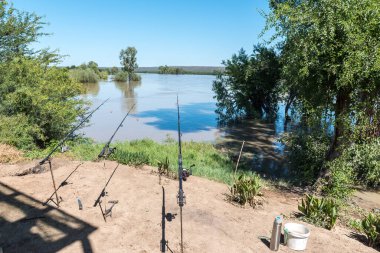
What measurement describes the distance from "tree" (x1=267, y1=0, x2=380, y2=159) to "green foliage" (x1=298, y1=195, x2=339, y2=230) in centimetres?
374

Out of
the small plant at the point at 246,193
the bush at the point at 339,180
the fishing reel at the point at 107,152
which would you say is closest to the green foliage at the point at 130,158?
the fishing reel at the point at 107,152

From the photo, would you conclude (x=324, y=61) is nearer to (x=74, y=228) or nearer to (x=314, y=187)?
(x=314, y=187)

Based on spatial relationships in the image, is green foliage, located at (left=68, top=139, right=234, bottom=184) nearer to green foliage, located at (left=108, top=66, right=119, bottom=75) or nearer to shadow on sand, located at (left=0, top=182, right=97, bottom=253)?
shadow on sand, located at (left=0, top=182, right=97, bottom=253)

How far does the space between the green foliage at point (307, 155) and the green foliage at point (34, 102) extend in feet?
39.8

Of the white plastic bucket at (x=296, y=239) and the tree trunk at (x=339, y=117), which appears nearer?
the white plastic bucket at (x=296, y=239)

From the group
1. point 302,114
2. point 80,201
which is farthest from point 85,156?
point 302,114

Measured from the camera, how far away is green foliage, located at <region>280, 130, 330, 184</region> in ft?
47.3

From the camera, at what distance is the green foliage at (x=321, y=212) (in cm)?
827

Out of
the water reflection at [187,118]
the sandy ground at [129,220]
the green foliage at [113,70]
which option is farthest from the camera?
the green foliage at [113,70]

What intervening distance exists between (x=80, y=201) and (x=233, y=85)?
89.1 ft

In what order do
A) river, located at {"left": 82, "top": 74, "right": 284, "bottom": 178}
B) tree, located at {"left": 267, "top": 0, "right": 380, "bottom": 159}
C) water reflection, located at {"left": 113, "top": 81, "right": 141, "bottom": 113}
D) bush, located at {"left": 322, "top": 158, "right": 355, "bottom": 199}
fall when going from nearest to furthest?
tree, located at {"left": 267, "top": 0, "right": 380, "bottom": 159} → bush, located at {"left": 322, "top": 158, "right": 355, "bottom": 199} → river, located at {"left": 82, "top": 74, "right": 284, "bottom": 178} → water reflection, located at {"left": 113, "top": 81, "right": 141, "bottom": 113}

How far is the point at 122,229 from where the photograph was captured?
716 cm

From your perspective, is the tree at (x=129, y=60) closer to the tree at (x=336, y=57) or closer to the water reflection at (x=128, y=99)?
the water reflection at (x=128, y=99)

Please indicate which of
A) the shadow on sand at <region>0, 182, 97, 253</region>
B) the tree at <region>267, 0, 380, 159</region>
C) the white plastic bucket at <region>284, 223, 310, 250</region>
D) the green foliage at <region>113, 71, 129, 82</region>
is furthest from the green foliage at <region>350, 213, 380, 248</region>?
the green foliage at <region>113, 71, 129, 82</region>
